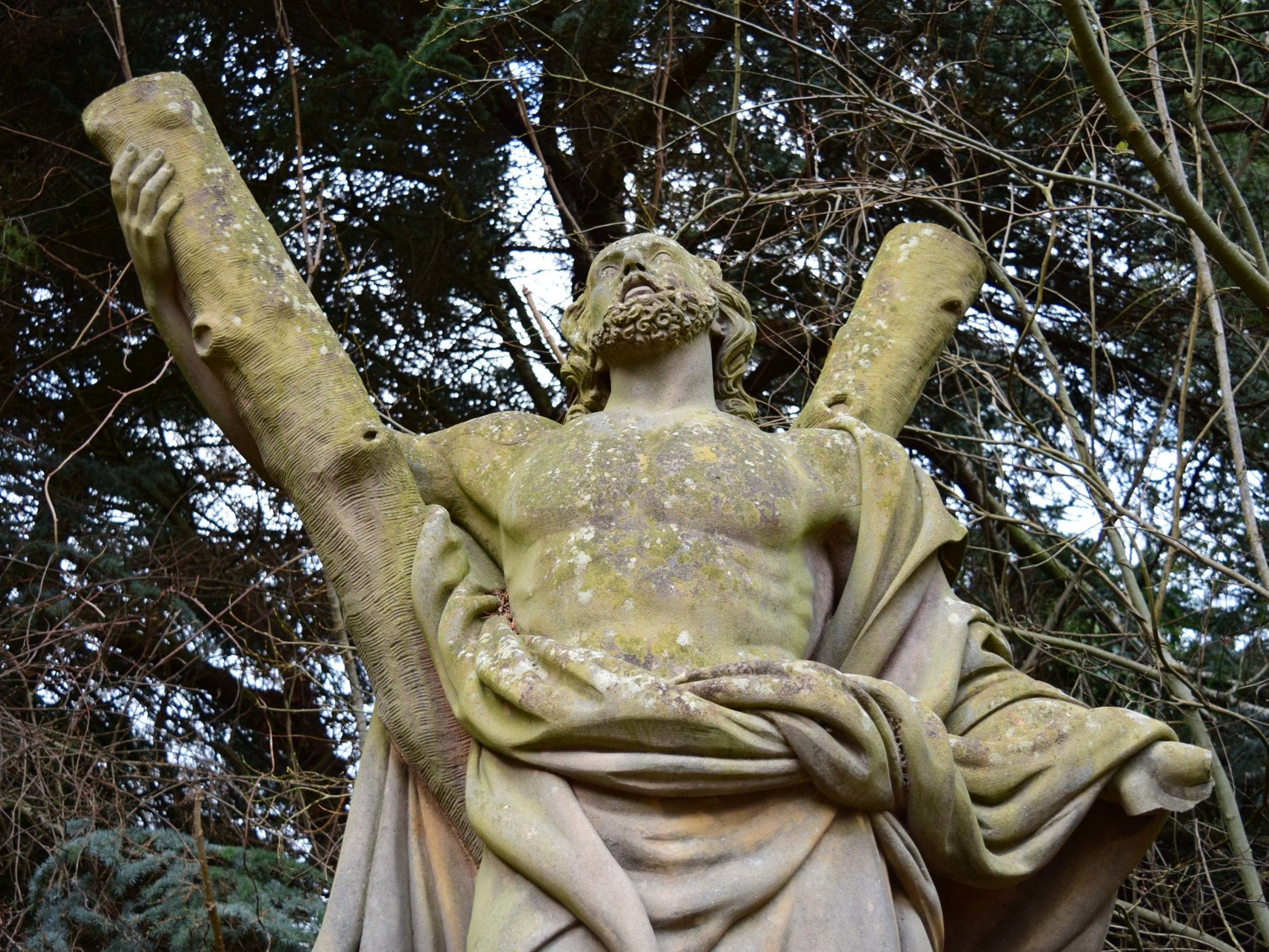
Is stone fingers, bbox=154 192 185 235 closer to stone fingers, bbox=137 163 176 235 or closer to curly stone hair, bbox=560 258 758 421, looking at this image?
stone fingers, bbox=137 163 176 235

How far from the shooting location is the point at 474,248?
9.20 m

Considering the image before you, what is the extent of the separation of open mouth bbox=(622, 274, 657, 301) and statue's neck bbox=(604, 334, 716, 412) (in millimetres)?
146

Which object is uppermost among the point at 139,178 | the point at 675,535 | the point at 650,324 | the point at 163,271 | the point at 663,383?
the point at 139,178

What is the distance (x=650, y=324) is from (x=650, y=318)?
0.01 m

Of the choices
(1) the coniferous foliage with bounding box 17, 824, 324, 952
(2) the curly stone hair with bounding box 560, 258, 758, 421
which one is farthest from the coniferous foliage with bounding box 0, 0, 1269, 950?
(2) the curly stone hair with bounding box 560, 258, 758, 421

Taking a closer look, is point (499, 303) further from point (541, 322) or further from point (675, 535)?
point (675, 535)

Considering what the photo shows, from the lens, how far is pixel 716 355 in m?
4.74

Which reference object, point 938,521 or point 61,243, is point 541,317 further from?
point 938,521

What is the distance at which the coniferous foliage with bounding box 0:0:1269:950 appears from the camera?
7.89 m

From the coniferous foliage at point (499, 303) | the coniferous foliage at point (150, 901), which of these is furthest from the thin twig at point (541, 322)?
the coniferous foliage at point (150, 901)

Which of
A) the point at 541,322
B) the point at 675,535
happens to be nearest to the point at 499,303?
the point at 541,322

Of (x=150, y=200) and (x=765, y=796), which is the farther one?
(x=150, y=200)

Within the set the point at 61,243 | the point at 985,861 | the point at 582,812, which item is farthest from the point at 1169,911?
the point at 61,243

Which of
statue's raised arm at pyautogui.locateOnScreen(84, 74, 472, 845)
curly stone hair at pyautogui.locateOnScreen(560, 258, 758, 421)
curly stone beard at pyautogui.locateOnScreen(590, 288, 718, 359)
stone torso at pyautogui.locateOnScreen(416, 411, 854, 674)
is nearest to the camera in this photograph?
stone torso at pyautogui.locateOnScreen(416, 411, 854, 674)
